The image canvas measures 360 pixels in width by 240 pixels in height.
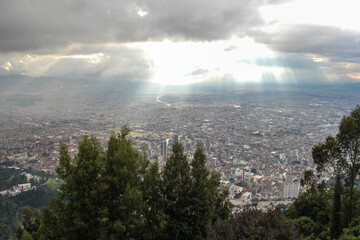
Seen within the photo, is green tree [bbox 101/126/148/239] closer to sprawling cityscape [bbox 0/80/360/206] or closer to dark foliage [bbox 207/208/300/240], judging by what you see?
dark foliage [bbox 207/208/300/240]

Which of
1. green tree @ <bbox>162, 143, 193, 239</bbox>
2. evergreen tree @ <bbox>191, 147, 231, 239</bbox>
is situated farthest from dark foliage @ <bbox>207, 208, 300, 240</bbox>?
green tree @ <bbox>162, 143, 193, 239</bbox>

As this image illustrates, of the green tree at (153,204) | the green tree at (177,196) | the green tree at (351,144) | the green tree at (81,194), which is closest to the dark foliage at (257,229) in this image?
the green tree at (177,196)

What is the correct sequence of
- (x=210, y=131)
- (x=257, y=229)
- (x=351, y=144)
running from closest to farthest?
(x=257, y=229)
(x=351, y=144)
(x=210, y=131)

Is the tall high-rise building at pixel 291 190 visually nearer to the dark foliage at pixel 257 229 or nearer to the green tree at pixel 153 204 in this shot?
the green tree at pixel 153 204

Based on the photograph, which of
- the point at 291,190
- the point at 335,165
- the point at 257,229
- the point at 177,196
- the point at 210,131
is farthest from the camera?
the point at 210,131

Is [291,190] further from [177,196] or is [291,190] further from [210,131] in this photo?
[210,131]

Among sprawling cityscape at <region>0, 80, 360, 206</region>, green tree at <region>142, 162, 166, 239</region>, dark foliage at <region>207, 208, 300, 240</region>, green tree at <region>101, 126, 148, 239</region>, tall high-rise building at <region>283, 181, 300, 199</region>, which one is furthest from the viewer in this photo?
sprawling cityscape at <region>0, 80, 360, 206</region>

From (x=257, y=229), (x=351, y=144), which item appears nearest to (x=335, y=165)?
(x=351, y=144)

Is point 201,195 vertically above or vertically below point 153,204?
above

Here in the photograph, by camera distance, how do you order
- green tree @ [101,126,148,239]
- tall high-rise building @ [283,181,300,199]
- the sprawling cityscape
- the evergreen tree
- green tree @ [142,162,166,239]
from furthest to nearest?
the sprawling cityscape, tall high-rise building @ [283,181,300,199], the evergreen tree, green tree @ [142,162,166,239], green tree @ [101,126,148,239]
